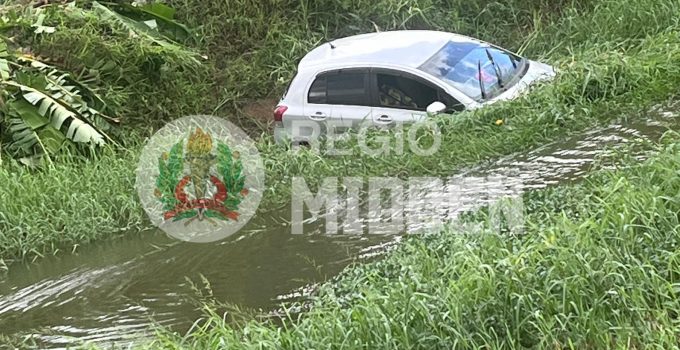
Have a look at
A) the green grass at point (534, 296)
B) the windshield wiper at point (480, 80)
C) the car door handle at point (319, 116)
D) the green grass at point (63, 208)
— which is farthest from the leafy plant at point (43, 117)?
the green grass at point (534, 296)

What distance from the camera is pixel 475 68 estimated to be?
8.45 meters

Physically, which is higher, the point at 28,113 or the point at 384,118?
the point at 28,113

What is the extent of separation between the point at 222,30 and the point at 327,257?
7.11 metres

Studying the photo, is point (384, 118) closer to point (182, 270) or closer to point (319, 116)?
point (319, 116)

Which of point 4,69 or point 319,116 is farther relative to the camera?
point 4,69

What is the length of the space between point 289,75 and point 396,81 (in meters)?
3.71

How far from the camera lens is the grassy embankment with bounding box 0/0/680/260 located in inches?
295

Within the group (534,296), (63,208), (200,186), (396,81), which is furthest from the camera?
(396,81)

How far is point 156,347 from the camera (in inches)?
176

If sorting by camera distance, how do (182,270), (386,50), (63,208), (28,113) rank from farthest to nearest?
1. (28,113)
2. (386,50)
3. (63,208)
4. (182,270)

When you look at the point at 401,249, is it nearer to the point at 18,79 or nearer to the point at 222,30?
the point at 18,79

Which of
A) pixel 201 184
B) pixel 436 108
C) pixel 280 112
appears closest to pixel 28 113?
pixel 201 184

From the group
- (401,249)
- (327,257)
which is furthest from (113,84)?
(401,249)

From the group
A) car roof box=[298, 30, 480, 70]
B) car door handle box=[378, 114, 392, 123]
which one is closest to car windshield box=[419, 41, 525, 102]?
car roof box=[298, 30, 480, 70]
